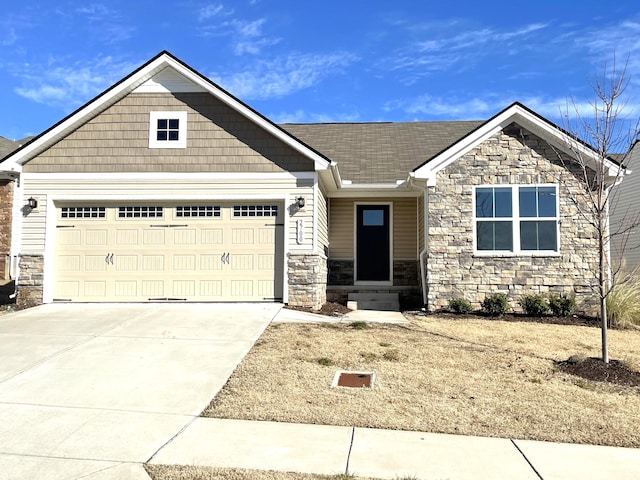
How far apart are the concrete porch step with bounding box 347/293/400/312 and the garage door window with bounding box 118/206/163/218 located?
5336mm

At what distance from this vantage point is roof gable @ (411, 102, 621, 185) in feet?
37.6

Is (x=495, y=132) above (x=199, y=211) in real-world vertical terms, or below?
above

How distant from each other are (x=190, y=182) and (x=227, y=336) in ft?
15.2

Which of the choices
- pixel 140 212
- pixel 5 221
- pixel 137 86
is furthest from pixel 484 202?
pixel 5 221

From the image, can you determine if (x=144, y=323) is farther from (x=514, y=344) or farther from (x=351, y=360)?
(x=514, y=344)

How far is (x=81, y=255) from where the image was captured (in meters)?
11.5

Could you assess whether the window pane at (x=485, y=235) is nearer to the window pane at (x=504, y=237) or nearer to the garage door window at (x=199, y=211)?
the window pane at (x=504, y=237)

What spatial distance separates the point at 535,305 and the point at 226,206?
7.48m

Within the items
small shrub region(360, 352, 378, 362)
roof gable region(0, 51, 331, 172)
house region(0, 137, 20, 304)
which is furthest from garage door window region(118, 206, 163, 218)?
small shrub region(360, 352, 378, 362)

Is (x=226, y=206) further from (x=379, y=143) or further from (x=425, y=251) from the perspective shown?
(x=379, y=143)

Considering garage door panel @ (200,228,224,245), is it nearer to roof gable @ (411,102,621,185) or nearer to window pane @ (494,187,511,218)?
roof gable @ (411,102,621,185)

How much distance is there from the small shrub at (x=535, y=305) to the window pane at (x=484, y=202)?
7.07ft

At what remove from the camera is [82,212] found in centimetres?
1158

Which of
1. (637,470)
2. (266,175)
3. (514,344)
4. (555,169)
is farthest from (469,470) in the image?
(555,169)
